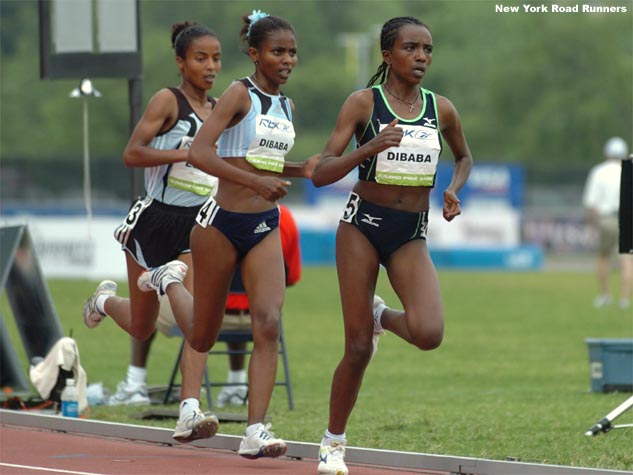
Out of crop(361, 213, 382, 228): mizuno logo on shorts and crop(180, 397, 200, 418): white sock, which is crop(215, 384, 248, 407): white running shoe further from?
crop(361, 213, 382, 228): mizuno logo on shorts

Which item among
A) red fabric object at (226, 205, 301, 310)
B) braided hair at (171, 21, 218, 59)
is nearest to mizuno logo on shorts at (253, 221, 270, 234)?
braided hair at (171, 21, 218, 59)

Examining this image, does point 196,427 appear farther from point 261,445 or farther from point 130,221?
point 130,221

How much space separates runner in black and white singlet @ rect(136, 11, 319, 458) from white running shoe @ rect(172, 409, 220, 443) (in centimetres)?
50

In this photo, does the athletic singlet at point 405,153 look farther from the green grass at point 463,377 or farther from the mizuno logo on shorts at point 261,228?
the green grass at point 463,377

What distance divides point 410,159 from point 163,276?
2210 mm

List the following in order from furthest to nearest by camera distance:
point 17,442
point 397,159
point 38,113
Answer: point 38,113, point 17,442, point 397,159

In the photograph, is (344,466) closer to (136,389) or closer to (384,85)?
(384,85)

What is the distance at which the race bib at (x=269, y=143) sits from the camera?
8.94 meters

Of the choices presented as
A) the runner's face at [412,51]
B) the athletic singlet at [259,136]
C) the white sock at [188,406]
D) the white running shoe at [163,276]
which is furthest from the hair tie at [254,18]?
the white sock at [188,406]

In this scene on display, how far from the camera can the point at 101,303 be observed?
11.0 m

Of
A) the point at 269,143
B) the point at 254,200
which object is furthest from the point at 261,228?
the point at 269,143

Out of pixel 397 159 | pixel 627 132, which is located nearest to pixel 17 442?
pixel 397 159

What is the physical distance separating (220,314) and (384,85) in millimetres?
1728

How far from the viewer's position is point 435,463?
888 cm
